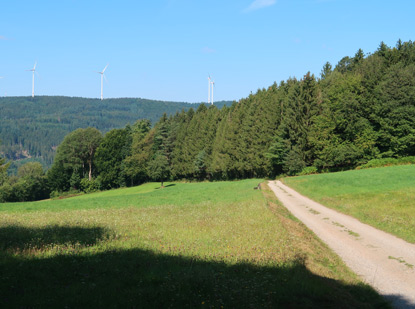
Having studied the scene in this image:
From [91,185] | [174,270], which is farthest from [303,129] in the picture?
[91,185]

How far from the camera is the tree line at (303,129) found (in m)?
56.6

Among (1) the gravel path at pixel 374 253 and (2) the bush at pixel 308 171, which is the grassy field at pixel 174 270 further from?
(2) the bush at pixel 308 171

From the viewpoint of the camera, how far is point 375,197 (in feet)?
93.4

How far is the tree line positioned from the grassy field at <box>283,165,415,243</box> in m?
18.3

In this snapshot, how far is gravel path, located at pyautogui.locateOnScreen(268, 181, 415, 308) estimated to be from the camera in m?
9.39

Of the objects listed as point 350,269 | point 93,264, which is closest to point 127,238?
point 93,264

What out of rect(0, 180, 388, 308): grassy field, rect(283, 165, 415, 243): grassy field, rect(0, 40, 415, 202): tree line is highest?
rect(0, 40, 415, 202): tree line

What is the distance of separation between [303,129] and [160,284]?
5894 cm

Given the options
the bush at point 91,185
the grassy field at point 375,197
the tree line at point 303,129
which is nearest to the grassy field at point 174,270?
the grassy field at point 375,197

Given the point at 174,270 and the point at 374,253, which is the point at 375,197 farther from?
the point at 174,270

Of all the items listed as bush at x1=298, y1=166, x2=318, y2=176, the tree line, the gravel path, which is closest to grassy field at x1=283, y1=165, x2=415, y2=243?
the gravel path

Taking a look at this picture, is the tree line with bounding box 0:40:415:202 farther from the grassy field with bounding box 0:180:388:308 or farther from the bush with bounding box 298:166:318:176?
the grassy field with bounding box 0:180:388:308

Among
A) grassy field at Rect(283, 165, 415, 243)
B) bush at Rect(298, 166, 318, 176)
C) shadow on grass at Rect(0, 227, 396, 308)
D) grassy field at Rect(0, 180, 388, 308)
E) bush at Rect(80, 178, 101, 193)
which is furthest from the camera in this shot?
bush at Rect(80, 178, 101, 193)

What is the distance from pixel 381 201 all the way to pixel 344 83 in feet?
142
